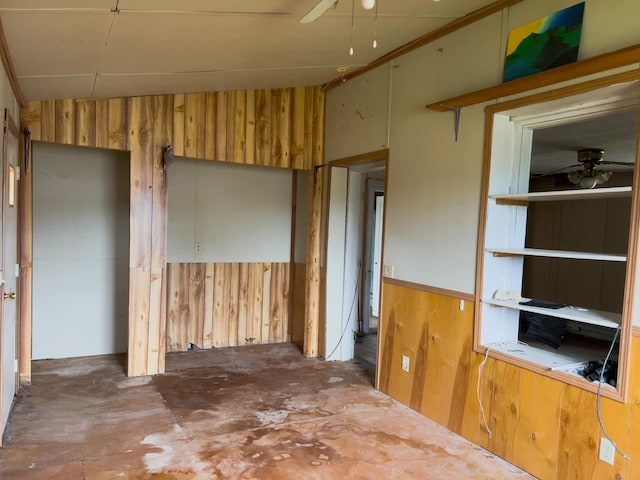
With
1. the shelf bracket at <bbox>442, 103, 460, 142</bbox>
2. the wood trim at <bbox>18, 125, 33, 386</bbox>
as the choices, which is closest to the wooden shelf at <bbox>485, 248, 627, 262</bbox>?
the shelf bracket at <bbox>442, 103, 460, 142</bbox>

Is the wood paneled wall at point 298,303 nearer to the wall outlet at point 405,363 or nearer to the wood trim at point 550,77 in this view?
the wall outlet at point 405,363

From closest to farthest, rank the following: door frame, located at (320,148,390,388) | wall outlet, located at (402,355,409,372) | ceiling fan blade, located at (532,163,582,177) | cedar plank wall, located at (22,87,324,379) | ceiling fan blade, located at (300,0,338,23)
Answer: ceiling fan blade, located at (300,0,338,23)
wall outlet, located at (402,355,409,372)
cedar plank wall, located at (22,87,324,379)
door frame, located at (320,148,390,388)
ceiling fan blade, located at (532,163,582,177)

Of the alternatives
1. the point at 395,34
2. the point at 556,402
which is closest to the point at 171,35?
the point at 395,34

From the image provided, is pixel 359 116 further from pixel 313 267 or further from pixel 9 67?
pixel 9 67

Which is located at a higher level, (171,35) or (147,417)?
(171,35)

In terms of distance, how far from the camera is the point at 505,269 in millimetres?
2990

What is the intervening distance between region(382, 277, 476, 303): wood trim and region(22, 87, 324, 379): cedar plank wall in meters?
1.85

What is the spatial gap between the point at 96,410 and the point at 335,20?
3.24 meters

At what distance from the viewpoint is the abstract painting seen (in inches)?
95.2

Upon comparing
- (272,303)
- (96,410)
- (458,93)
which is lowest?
(96,410)

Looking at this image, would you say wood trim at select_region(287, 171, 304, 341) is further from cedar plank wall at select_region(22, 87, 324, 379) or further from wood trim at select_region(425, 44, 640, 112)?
wood trim at select_region(425, 44, 640, 112)

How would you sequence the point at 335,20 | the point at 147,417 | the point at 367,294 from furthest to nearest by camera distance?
1. the point at 367,294
2. the point at 147,417
3. the point at 335,20

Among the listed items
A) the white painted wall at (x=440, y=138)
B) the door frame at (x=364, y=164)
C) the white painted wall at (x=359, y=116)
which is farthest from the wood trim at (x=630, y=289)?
the white painted wall at (x=359, y=116)

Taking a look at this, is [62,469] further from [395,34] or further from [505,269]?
[395,34]
